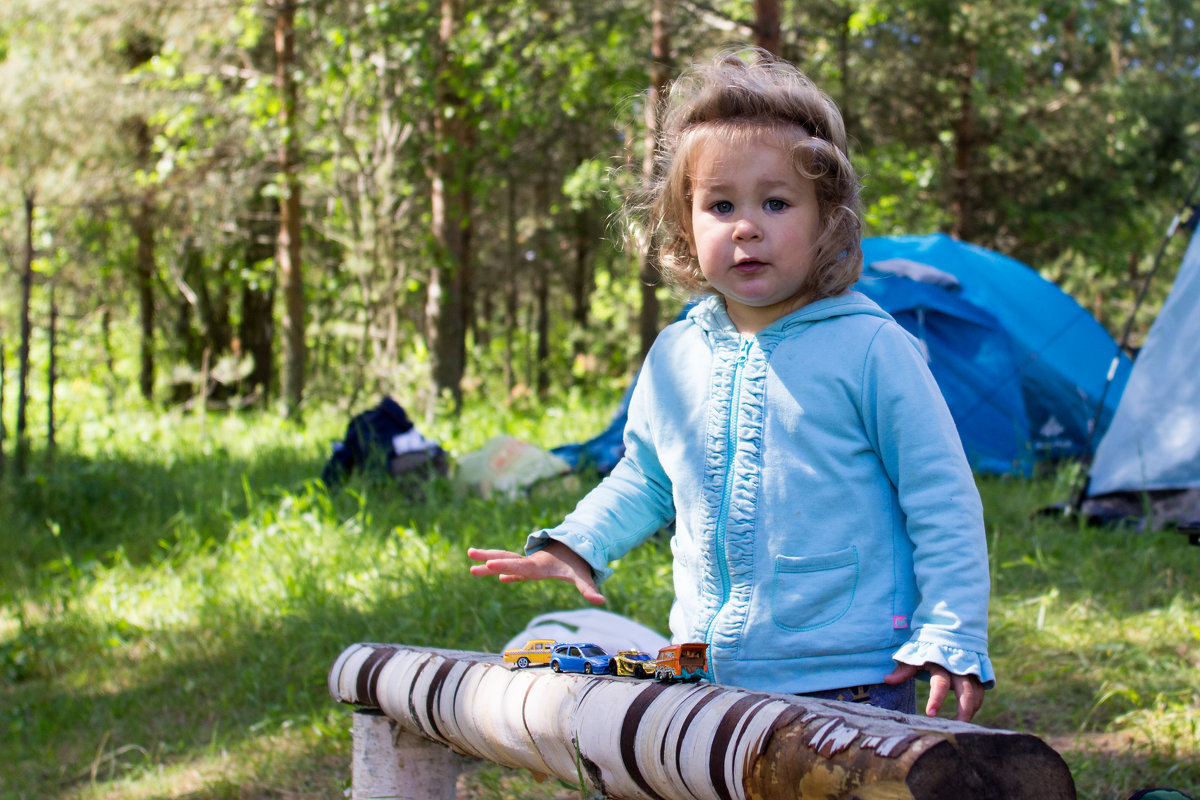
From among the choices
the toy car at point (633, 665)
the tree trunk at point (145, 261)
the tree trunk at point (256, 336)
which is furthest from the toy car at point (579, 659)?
the tree trunk at point (256, 336)

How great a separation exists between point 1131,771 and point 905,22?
11562 mm

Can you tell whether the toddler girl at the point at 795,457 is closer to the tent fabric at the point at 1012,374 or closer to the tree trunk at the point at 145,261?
the tent fabric at the point at 1012,374

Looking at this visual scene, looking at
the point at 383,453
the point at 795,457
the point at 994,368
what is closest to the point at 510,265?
the point at 994,368

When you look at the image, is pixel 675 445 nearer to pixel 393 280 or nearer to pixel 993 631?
pixel 993 631

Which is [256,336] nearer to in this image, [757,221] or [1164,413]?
[1164,413]

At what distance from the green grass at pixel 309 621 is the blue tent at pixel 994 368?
67 cm

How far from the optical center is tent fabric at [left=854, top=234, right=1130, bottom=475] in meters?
6.43

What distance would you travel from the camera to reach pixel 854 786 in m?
1.09

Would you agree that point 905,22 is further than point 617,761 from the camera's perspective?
Yes

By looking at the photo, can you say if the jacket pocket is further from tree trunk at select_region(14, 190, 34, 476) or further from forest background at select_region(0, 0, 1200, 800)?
tree trunk at select_region(14, 190, 34, 476)

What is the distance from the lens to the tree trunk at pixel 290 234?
10.1 meters

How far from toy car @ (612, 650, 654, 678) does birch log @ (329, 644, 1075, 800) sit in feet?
0.18

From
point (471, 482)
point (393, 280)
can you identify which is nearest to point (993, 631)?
point (471, 482)

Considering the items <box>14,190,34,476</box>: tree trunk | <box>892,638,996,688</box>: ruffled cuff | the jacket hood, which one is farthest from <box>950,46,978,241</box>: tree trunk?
<box>892,638,996,688</box>: ruffled cuff
